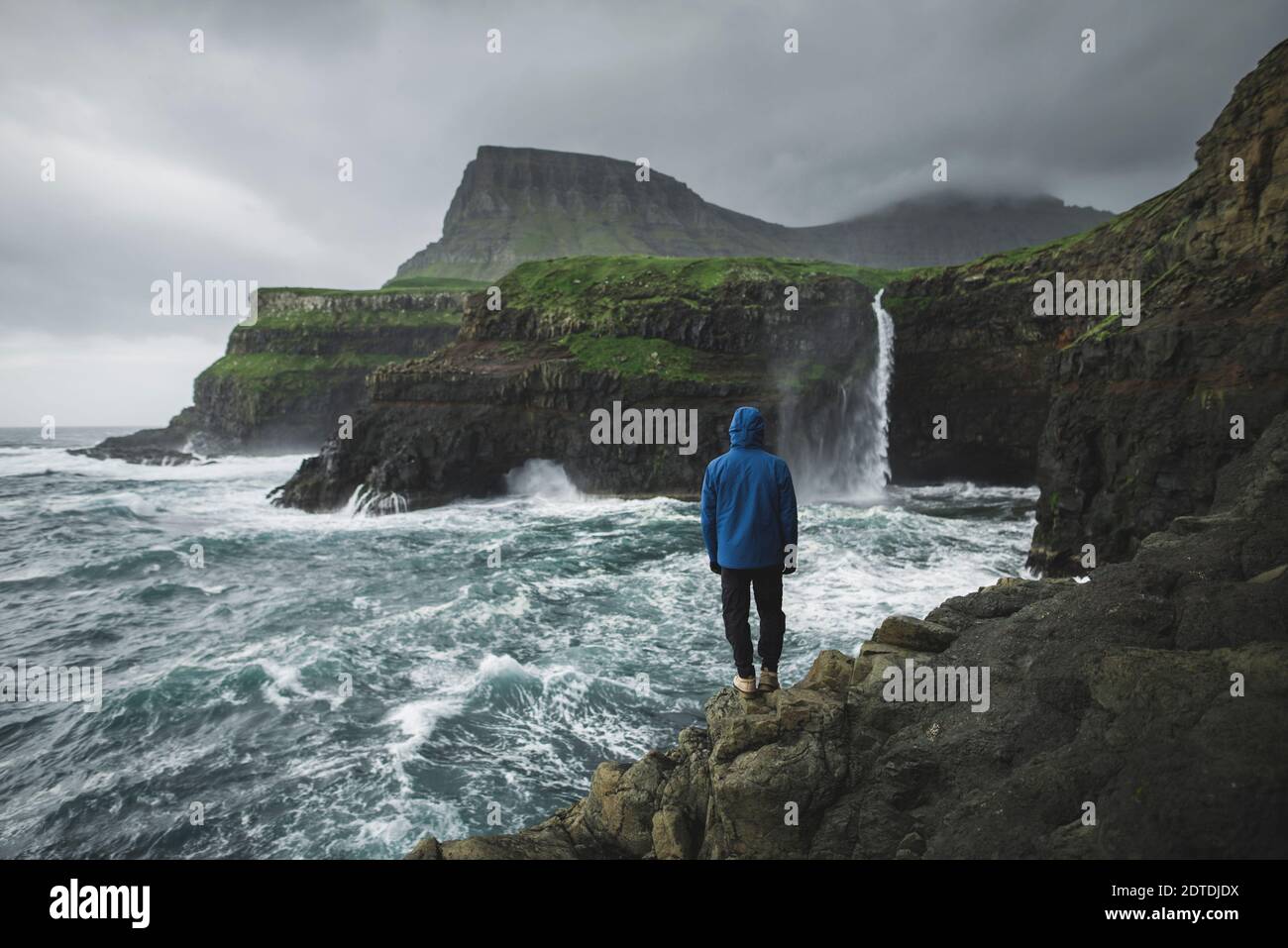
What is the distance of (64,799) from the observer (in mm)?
11648

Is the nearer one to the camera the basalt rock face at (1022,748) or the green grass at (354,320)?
the basalt rock face at (1022,748)

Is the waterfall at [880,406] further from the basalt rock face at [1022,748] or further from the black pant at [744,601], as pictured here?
the black pant at [744,601]

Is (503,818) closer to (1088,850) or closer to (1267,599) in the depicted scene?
(1088,850)

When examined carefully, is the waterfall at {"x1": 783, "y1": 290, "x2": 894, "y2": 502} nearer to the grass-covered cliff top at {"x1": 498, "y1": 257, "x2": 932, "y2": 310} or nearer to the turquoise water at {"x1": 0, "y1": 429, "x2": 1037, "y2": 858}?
the grass-covered cliff top at {"x1": 498, "y1": 257, "x2": 932, "y2": 310}

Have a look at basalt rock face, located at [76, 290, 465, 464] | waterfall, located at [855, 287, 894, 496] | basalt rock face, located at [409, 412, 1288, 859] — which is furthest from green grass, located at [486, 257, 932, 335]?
basalt rock face, located at [76, 290, 465, 464]

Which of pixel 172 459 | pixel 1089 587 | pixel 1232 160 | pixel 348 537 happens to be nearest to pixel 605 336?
pixel 348 537

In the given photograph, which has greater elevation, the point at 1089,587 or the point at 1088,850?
the point at 1089,587

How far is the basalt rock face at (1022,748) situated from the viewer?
4594 mm

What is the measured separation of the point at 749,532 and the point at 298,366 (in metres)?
109

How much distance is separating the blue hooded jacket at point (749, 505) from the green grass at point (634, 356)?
37483 millimetres

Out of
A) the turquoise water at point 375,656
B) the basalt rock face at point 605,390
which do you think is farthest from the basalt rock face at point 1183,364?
the basalt rock face at point 605,390

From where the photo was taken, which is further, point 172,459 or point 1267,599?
point 172,459

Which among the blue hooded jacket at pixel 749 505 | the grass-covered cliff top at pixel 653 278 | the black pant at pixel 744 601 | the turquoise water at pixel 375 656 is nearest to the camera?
the blue hooded jacket at pixel 749 505

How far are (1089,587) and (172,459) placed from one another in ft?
308
